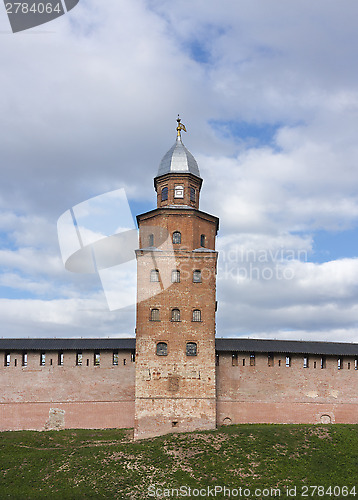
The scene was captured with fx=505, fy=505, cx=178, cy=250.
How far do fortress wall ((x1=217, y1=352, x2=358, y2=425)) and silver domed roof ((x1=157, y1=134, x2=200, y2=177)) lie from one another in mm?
13265

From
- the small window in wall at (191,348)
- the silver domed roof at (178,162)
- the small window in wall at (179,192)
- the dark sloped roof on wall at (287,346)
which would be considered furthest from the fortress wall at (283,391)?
the silver domed roof at (178,162)

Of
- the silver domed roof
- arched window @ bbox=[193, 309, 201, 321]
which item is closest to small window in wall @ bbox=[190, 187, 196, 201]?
the silver domed roof

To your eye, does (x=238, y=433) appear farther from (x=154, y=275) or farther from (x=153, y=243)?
(x=153, y=243)

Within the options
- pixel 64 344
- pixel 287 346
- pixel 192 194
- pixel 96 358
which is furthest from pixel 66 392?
pixel 192 194

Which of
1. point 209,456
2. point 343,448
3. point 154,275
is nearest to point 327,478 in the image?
point 343,448

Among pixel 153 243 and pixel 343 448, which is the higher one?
pixel 153 243

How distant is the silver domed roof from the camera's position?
35219 millimetres

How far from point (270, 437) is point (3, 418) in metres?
18.3

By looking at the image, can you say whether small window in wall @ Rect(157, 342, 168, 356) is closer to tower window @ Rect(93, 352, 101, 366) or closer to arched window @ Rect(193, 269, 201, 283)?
arched window @ Rect(193, 269, 201, 283)

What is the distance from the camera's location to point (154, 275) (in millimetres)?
33219

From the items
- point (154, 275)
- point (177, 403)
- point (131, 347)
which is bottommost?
point (177, 403)

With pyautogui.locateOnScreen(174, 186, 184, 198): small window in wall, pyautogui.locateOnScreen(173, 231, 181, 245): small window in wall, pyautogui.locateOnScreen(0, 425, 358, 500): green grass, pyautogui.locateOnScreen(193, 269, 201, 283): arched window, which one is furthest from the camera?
pyautogui.locateOnScreen(174, 186, 184, 198): small window in wall

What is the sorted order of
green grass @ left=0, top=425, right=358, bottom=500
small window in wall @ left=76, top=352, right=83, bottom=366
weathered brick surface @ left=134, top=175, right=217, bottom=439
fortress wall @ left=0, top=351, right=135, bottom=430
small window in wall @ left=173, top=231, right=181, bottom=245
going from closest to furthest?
green grass @ left=0, top=425, right=358, bottom=500 < weathered brick surface @ left=134, top=175, right=217, bottom=439 < small window in wall @ left=173, top=231, right=181, bottom=245 < fortress wall @ left=0, top=351, right=135, bottom=430 < small window in wall @ left=76, top=352, right=83, bottom=366

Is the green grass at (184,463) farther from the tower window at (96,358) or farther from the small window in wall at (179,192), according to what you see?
the small window in wall at (179,192)
